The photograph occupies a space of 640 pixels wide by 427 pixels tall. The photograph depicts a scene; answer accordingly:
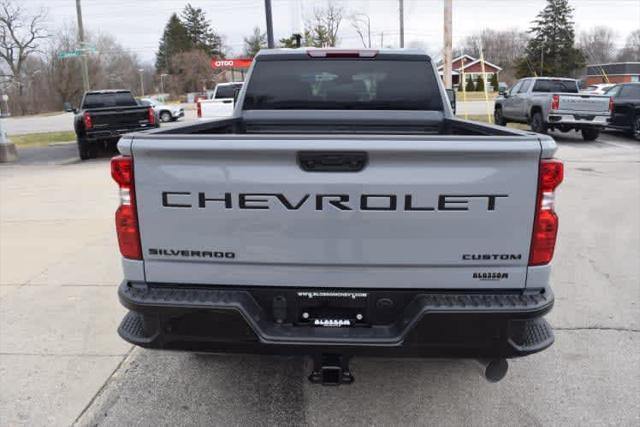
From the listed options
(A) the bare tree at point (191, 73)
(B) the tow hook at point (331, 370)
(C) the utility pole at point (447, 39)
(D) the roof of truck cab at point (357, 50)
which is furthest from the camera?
(A) the bare tree at point (191, 73)

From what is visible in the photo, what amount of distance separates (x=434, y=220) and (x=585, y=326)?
2.63m

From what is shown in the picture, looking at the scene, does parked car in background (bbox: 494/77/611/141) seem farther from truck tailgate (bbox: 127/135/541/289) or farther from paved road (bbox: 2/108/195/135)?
truck tailgate (bbox: 127/135/541/289)

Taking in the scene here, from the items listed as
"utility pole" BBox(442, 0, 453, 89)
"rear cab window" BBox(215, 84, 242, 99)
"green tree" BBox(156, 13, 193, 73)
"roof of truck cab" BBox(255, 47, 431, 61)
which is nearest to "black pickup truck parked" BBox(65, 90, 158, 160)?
"rear cab window" BBox(215, 84, 242, 99)

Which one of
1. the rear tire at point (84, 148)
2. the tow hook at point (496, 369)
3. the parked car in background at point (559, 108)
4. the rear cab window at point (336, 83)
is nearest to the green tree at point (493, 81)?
the parked car in background at point (559, 108)

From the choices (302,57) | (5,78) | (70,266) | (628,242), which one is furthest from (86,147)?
(5,78)

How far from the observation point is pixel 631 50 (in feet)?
310

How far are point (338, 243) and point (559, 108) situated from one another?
50.6 feet

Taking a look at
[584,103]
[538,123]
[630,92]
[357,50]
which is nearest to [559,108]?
[584,103]

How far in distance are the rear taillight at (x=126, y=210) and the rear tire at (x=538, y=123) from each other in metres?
16.2

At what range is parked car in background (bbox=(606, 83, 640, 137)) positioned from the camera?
55.0 feet

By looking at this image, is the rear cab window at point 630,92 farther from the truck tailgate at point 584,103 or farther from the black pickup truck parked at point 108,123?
the black pickup truck parked at point 108,123

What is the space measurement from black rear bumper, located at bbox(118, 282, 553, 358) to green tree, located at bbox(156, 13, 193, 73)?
9766 cm

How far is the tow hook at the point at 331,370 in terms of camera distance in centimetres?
264

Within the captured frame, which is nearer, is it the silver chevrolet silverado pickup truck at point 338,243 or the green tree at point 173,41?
the silver chevrolet silverado pickup truck at point 338,243
